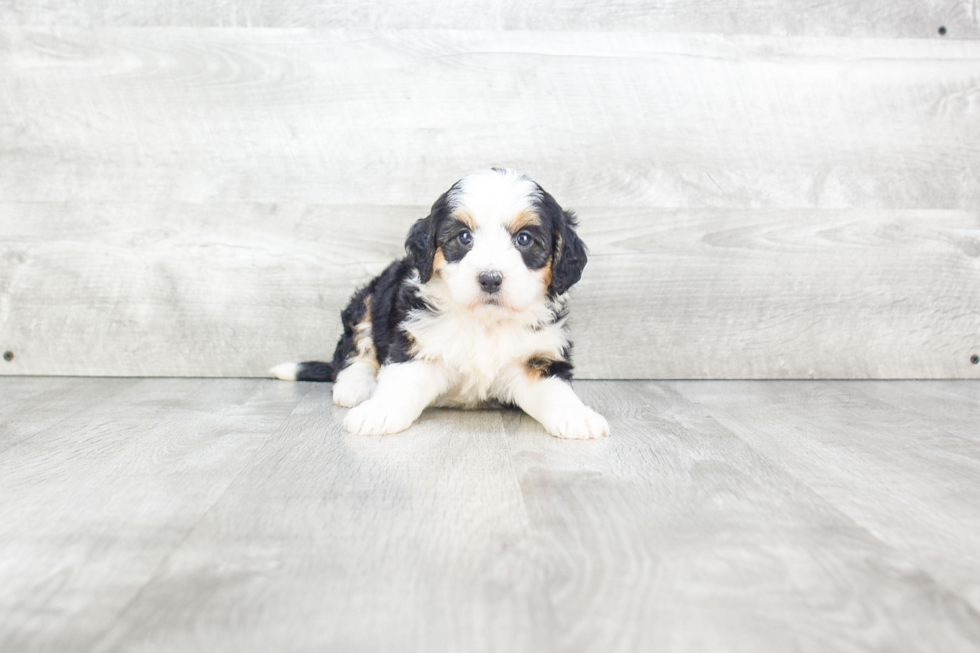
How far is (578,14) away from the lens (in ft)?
10.1

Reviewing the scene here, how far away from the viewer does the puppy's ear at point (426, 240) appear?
90.6 inches

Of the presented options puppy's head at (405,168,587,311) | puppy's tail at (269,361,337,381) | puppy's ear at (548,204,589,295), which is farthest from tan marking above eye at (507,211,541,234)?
puppy's tail at (269,361,337,381)

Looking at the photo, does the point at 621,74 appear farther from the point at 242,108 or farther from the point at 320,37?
the point at 242,108

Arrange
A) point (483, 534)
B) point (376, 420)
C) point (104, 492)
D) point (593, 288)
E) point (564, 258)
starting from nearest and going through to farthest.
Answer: point (483, 534)
point (104, 492)
point (376, 420)
point (564, 258)
point (593, 288)

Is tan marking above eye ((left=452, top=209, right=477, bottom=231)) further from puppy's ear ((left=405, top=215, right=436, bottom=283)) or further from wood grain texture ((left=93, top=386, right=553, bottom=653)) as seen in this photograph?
wood grain texture ((left=93, top=386, right=553, bottom=653))

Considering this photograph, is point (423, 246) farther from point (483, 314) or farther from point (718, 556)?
point (718, 556)

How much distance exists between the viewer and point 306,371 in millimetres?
3027

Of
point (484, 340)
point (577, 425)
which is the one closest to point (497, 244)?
point (484, 340)

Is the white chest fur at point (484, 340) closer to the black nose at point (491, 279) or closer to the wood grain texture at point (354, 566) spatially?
the black nose at point (491, 279)

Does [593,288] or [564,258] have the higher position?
[564,258]

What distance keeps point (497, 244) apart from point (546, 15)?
4.48 ft

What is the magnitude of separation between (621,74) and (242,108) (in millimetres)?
1558

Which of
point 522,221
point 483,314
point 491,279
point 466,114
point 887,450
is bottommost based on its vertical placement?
point 887,450

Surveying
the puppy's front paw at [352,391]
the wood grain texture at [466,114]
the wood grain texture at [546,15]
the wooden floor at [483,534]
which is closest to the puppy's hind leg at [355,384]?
the puppy's front paw at [352,391]
